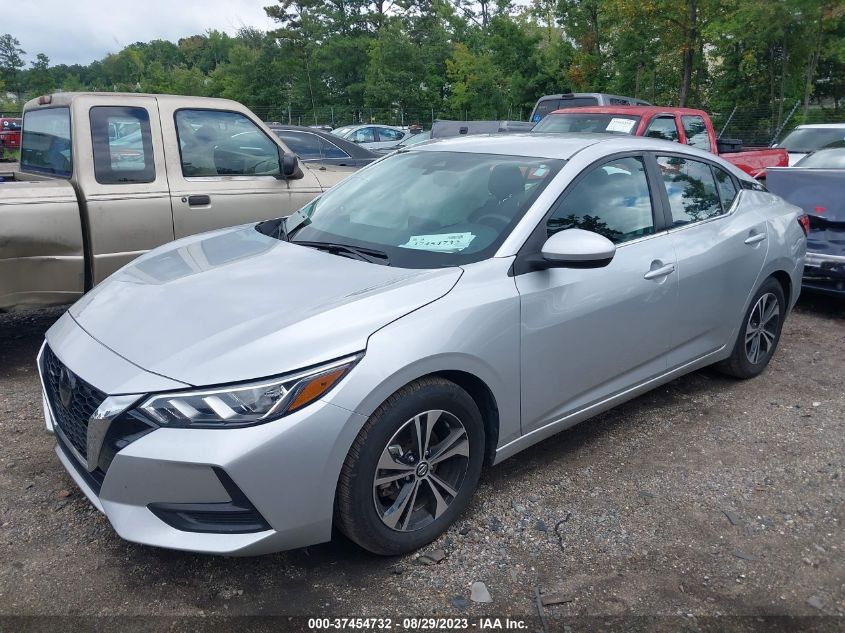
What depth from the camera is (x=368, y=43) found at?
161 feet

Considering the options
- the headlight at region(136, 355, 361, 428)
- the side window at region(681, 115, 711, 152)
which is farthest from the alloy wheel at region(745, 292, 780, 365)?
the side window at region(681, 115, 711, 152)

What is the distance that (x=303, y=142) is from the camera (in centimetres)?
1048

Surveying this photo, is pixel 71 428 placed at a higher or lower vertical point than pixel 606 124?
lower

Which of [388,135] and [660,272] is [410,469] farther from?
[388,135]

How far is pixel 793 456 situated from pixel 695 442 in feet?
1.63

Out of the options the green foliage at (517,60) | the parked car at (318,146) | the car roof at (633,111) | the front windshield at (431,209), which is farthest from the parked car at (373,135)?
Result: the front windshield at (431,209)

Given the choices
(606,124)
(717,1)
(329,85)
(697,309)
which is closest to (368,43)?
(329,85)

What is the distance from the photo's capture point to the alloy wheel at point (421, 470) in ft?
8.88

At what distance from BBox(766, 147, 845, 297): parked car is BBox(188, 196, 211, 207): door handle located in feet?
16.9

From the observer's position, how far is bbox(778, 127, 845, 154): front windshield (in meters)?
11.5

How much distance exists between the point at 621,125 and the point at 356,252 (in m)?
6.82

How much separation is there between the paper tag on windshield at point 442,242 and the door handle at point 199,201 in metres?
2.62

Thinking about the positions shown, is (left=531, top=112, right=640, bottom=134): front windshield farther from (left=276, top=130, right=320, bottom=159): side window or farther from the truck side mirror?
the truck side mirror

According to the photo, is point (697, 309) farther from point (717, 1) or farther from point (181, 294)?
point (717, 1)
